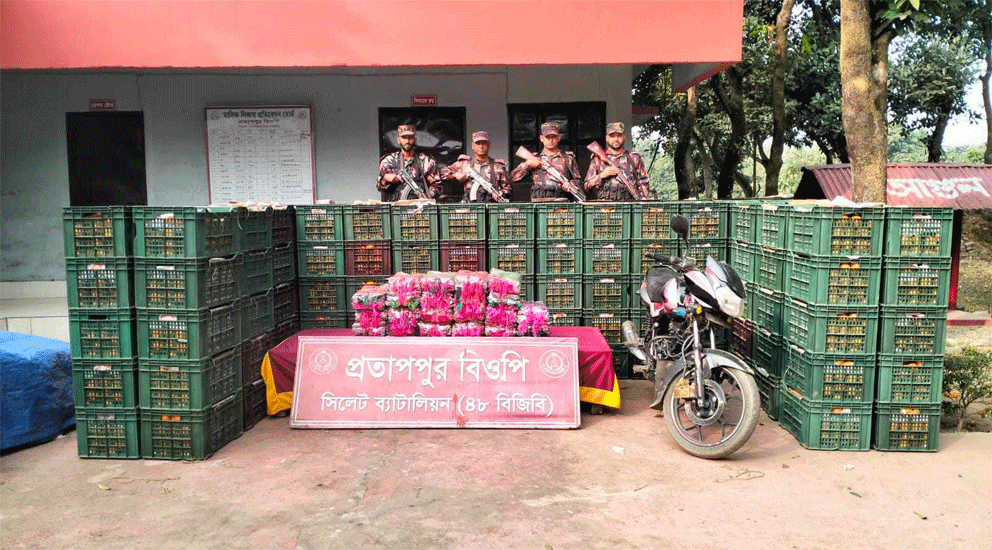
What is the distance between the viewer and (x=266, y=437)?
19.1ft

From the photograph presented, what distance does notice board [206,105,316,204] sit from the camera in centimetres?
1098

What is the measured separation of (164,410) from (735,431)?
410 cm

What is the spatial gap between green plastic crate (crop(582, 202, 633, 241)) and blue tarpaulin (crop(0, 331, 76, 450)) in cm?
487

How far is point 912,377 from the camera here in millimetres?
5332

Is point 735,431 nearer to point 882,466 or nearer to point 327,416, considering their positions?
point 882,466

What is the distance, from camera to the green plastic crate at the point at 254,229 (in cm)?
588

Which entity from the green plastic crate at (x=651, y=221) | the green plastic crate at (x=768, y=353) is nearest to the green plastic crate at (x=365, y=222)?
the green plastic crate at (x=651, y=221)

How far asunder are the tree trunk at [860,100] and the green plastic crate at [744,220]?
112 centimetres

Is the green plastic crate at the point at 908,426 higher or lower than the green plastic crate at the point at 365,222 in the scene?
lower

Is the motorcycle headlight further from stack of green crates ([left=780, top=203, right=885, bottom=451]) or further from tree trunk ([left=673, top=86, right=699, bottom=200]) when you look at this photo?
tree trunk ([left=673, top=86, right=699, bottom=200])

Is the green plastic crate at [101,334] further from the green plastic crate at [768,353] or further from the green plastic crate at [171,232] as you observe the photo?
the green plastic crate at [768,353]

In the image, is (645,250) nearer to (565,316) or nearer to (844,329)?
(565,316)

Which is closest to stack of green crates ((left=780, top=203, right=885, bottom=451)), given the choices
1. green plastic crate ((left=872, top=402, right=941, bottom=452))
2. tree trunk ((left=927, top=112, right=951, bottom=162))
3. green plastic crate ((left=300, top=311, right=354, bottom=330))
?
green plastic crate ((left=872, top=402, right=941, bottom=452))

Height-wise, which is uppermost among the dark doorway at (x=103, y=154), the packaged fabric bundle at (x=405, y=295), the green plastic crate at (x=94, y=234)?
the dark doorway at (x=103, y=154)
